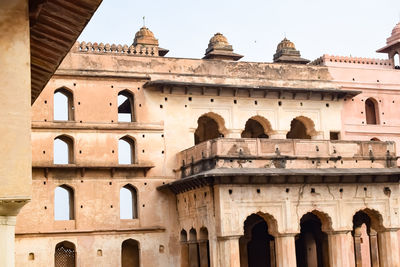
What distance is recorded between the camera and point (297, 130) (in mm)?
26453

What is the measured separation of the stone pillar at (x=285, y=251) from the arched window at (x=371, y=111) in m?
7.53

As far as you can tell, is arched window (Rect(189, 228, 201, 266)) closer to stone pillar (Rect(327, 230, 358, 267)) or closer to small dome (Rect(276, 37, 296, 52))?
stone pillar (Rect(327, 230, 358, 267))

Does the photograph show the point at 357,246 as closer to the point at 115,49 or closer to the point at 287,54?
the point at 287,54

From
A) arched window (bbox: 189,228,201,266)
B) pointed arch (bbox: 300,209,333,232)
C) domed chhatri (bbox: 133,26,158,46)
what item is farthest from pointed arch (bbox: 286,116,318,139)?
arched window (bbox: 189,228,201,266)

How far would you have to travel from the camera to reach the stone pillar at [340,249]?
70.0ft

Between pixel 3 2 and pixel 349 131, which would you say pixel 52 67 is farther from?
pixel 349 131

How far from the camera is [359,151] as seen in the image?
22594 millimetres

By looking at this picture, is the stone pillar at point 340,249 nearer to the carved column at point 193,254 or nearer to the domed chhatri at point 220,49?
the carved column at point 193,254

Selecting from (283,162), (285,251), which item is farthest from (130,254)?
(283,162)

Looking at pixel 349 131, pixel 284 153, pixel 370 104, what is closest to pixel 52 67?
pixel 284 153

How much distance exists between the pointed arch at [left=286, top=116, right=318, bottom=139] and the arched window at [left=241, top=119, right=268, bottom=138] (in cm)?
99

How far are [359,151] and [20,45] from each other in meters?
19.1

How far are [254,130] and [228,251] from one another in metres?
7.62

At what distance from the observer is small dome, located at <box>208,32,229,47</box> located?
1029 inches
